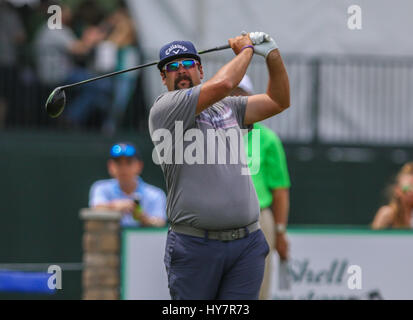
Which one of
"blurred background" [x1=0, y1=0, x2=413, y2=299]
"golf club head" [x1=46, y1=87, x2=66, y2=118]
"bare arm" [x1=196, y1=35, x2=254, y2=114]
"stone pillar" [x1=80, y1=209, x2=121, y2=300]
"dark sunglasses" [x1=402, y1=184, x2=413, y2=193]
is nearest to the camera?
"bare arm" [x1=196, y1=35, x2=254, y2=114]

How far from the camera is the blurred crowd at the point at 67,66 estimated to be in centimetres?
1144

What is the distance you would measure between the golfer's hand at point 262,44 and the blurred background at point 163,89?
18.6ft

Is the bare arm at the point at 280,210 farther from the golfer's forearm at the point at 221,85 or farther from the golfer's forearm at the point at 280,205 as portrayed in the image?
the golfer's forearm at the point at 221,85

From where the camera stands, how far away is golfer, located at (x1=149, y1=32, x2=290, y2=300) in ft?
18.1

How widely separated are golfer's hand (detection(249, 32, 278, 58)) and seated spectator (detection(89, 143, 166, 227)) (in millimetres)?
3125

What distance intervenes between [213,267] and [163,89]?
630cm

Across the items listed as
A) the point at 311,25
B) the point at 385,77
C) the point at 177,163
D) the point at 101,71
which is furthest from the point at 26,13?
the point at 177,163

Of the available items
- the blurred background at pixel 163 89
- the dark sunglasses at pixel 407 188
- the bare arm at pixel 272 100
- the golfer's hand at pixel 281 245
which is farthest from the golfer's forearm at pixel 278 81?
the blurred background at pixel 163 89

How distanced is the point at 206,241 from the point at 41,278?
16.7 ft

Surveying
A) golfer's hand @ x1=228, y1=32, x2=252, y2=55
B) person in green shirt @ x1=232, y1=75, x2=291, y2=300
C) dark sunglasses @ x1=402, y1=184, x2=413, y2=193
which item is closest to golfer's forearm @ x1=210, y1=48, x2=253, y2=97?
golfer's hand @ x1=228, y1=32, x2=252, y2=55

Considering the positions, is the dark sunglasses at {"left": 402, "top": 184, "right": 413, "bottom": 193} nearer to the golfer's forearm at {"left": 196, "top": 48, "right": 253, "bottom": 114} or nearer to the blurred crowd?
the blurred crowd

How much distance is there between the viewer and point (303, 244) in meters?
8.83

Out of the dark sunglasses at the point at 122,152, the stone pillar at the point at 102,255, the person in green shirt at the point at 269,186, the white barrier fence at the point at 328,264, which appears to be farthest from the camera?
the stone pillar at the point at 102,255

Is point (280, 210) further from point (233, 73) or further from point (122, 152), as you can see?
point (233, 73)
